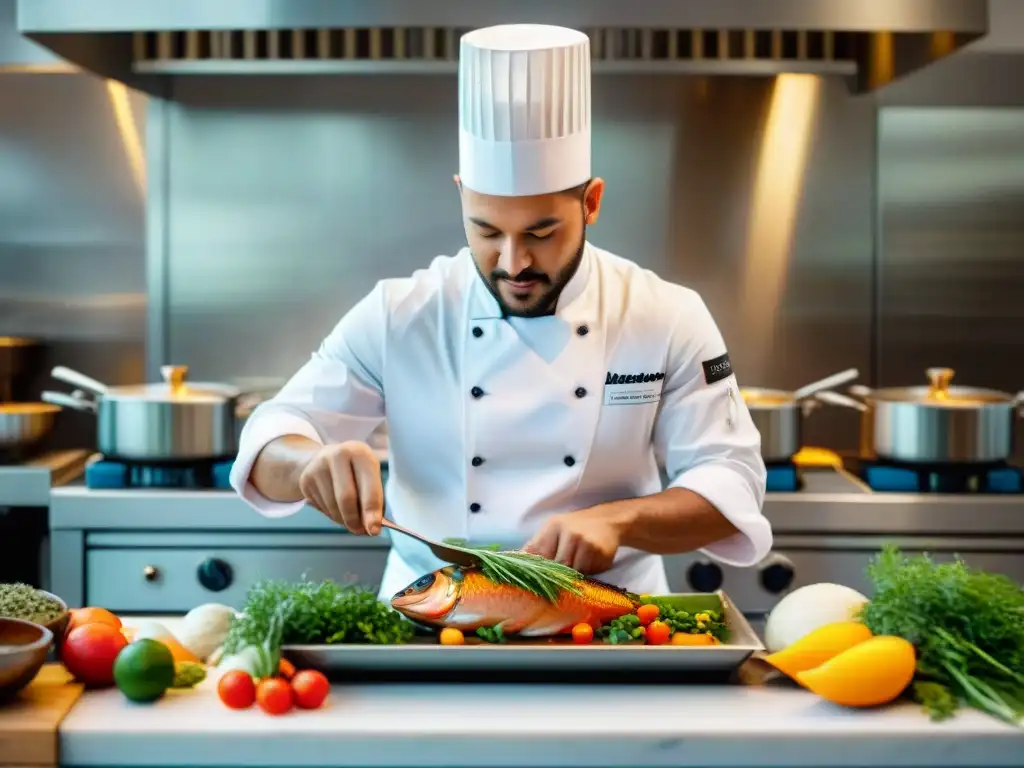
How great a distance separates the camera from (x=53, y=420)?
132 inches

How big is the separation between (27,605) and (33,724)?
227 millimetres

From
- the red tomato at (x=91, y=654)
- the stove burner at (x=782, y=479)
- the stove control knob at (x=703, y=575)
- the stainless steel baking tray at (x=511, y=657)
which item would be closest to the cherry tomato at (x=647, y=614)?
the stainless steel baking tray at (x=511, y=657)

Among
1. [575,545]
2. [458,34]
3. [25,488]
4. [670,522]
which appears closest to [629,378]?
[670,522]

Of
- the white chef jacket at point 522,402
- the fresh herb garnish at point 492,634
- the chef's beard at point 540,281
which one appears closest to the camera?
the fresh herb garnish at point 492,634

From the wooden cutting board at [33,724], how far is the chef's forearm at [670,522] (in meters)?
0.88

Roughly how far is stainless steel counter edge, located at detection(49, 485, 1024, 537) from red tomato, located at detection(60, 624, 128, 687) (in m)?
1.34

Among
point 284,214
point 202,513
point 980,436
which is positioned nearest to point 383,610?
point 202,513

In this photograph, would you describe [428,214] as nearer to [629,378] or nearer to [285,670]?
[629,378]

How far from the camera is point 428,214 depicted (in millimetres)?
3646

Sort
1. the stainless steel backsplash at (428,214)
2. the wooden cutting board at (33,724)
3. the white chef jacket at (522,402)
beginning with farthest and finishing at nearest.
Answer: the stainless steel backsplash at (428,214) < the white chef jacket at (522,402) < the wooden cutting board at (33,724)

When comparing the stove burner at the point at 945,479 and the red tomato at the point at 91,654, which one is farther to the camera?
the stove burner at the point at 945,479

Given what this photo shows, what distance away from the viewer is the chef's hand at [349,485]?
182 cm

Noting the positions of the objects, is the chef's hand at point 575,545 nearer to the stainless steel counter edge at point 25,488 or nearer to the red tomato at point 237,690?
the red tomato at point 237,690

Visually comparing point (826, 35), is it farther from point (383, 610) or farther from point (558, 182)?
point (383, 610)
